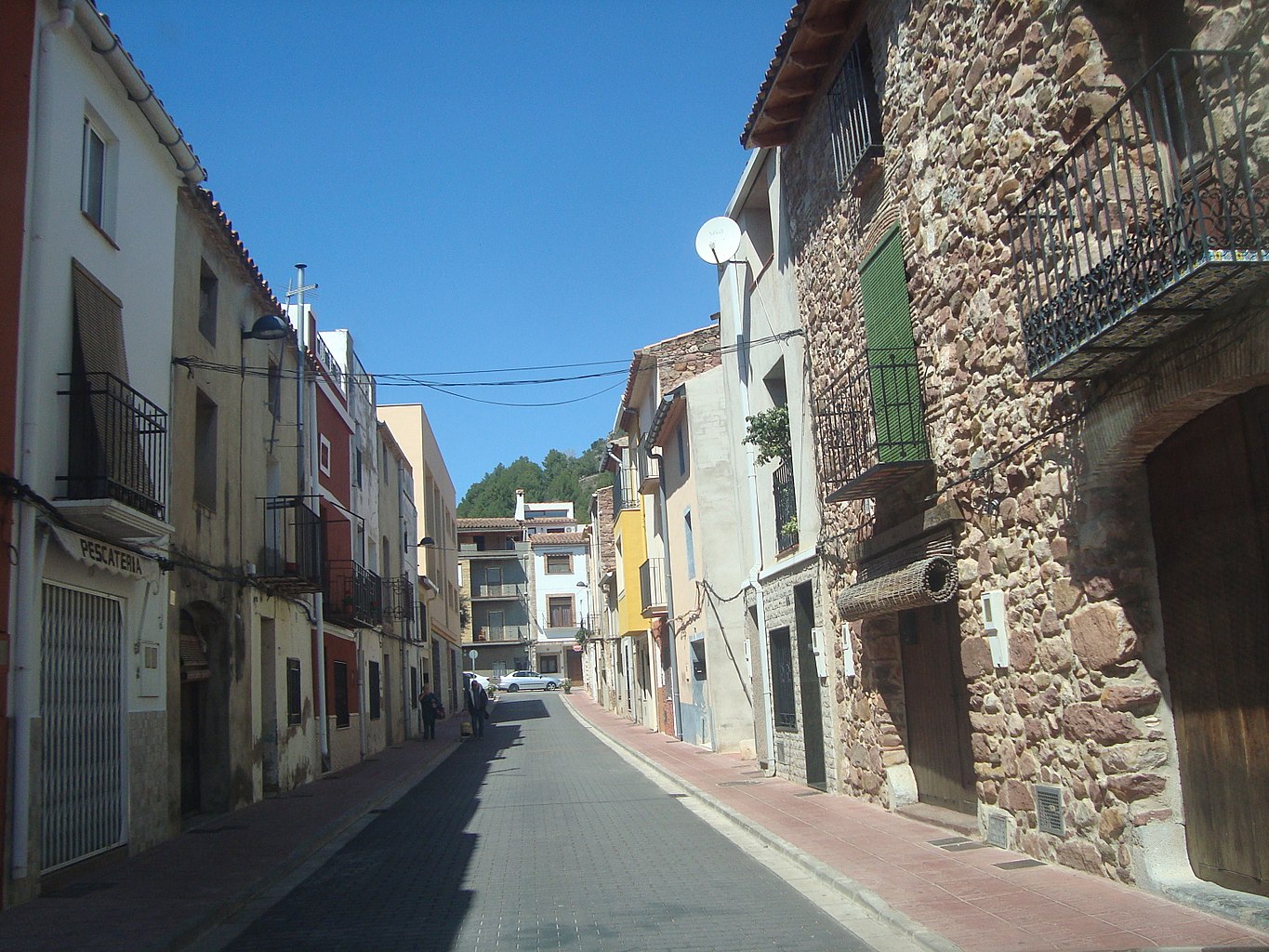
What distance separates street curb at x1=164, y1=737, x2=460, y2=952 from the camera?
24.9 ft

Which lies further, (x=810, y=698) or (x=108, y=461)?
(x=810, y=698)

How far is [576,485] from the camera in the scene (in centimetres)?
10300

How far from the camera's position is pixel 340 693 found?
2388 cm

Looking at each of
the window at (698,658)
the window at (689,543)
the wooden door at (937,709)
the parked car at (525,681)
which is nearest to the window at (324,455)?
the window at (689,543)

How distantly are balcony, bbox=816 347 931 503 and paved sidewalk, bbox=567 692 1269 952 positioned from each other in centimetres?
332

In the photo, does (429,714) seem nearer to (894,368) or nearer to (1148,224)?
(894,368)

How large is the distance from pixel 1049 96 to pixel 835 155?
448 cm

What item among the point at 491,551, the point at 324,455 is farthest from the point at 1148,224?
the point at 491,551

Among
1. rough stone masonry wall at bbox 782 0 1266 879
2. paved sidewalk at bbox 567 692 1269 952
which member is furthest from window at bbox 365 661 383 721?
rough stone masonry wall at bbox 782 0 1266 879

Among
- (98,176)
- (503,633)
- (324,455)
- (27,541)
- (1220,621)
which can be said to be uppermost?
(98,176)

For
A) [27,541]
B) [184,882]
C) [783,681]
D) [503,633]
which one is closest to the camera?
[27,541]

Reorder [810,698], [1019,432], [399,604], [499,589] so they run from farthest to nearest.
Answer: [499,589] < [399,604] < [810,698] < [1019,432]

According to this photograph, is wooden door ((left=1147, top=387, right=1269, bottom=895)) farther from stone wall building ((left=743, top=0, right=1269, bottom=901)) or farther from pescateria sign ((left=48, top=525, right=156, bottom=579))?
pescateria sign ((left=48, top=525, right=156, bottom=579))

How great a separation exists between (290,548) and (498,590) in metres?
54.9
